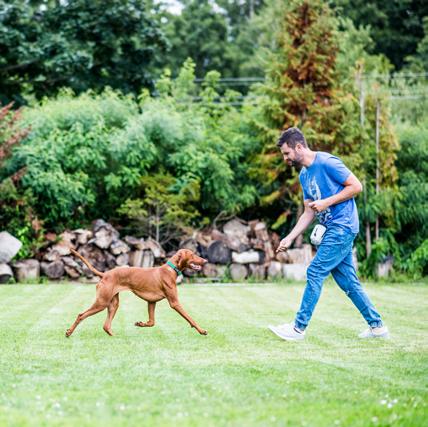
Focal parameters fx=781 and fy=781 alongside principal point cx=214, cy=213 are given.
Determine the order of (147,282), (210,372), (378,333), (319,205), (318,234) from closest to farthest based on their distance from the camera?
(210,372)
(319,205)
(318,234)
(378,333)
(147,282)

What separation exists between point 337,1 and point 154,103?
22033mm

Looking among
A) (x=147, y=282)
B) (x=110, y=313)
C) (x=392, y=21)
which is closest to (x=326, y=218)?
(x=147, y=282)

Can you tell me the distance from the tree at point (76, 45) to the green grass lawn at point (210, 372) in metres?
13.2

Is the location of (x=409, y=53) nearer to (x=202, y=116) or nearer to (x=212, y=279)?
(x=202, y=116)

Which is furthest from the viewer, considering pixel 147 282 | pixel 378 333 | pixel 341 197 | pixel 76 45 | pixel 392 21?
pixel 392 21

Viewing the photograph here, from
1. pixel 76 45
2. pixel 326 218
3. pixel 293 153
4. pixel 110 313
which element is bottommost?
pixel 110 313

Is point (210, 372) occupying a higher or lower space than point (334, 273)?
lower

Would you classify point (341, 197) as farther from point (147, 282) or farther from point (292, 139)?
point (147, 282)

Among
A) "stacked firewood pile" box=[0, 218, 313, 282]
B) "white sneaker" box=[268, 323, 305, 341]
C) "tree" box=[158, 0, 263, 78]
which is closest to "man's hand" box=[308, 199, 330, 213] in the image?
"white sneaker" box=[268, 323, 305, 341]

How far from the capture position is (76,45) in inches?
853

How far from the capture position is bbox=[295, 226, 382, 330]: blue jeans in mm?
6914

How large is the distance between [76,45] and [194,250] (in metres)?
8.69

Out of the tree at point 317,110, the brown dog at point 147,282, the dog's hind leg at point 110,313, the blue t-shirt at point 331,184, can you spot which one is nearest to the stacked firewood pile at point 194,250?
the tree at point 317,110

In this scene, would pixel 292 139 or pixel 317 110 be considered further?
pixel 317 110
